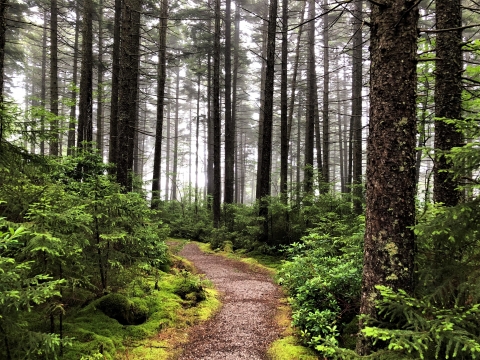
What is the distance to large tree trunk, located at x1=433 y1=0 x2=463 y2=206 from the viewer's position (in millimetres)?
5234

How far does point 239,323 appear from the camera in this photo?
5.75 meters

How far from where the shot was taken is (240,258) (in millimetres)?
11516

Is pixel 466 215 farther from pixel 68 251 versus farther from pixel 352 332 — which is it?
pixel 68 251

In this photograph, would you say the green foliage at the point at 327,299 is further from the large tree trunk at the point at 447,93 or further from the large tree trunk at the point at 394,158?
the large tree trunk at the point at 447,93

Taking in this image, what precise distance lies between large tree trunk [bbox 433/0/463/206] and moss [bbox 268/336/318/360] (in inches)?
134

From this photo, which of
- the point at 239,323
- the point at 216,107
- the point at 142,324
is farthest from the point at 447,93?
the point at 216,107

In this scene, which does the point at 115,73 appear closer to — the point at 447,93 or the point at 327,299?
the point at 447,93

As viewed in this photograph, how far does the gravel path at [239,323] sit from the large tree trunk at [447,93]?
3865mm

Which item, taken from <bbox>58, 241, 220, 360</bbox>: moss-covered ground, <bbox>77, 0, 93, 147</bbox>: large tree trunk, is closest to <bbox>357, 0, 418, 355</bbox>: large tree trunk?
<bbox>58, 241, 220, 360</bbox>: moss-covered ground

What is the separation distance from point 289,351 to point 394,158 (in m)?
3.13

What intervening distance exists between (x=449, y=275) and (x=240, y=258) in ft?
29.2

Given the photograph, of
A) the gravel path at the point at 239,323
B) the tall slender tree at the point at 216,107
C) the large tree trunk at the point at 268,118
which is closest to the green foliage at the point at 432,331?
the gravel path at the point at 239,323

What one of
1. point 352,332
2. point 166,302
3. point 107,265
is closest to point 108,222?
point 107,265

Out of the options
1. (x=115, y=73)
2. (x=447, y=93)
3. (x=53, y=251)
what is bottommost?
(x=53, y=251)
